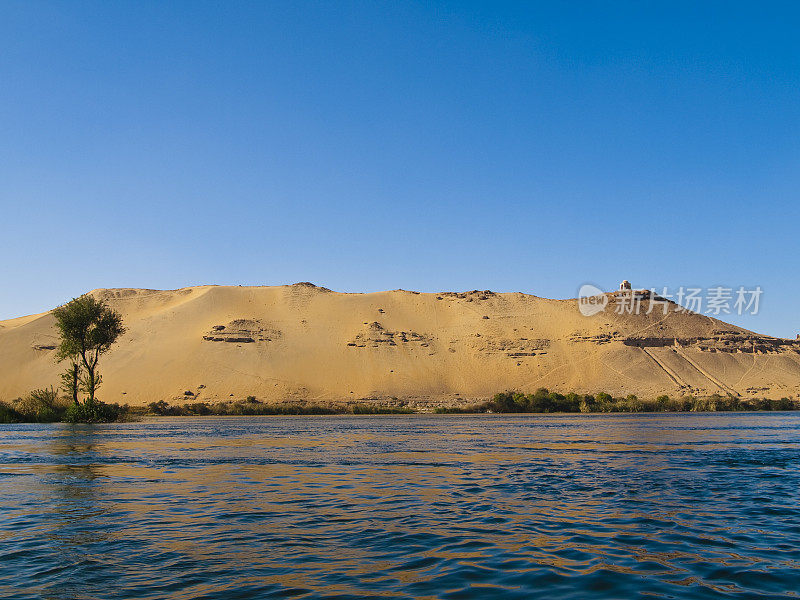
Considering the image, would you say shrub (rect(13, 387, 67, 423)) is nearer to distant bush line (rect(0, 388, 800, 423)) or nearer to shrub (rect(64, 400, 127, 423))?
shrub (rect(64, 400, 127, 423))

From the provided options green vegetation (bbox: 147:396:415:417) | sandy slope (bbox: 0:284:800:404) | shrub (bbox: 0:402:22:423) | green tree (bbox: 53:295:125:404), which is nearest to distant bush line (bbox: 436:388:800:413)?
green vegetation (bbox: 147:396:415:417)

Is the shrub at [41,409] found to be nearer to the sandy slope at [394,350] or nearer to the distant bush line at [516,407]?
the distant bush line at [516,407]

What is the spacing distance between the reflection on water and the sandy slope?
241 ft

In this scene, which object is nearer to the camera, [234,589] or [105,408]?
[234,589]

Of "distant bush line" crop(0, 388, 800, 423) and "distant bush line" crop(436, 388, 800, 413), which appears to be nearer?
"distant bush line" crop(0, 388, 800, 423)

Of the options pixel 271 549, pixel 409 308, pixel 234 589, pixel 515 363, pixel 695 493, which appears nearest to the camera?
pixel 234 589

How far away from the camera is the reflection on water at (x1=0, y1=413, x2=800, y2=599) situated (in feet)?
26.1

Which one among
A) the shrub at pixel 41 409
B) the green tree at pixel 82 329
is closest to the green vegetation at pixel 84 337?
the green tree at pixel 82 329

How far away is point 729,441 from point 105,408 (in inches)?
1704

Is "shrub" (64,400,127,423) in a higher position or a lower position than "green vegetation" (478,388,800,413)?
higher

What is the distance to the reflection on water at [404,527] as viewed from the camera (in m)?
7.97

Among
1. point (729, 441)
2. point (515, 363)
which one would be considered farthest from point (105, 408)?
point (515, 363)

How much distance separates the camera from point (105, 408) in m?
53.9

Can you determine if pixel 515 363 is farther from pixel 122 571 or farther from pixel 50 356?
pixel 122 571
